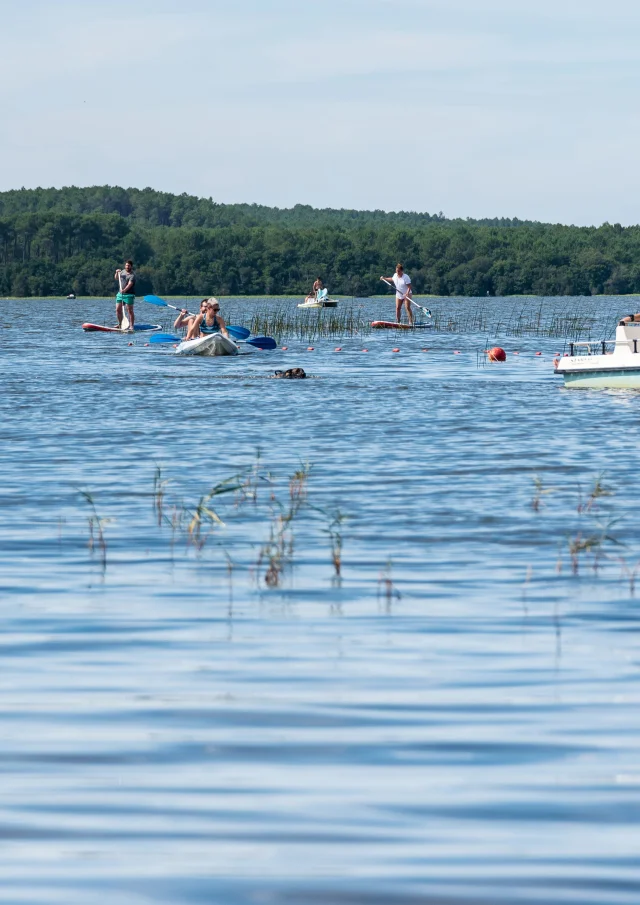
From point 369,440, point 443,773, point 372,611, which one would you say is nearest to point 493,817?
point 443,773

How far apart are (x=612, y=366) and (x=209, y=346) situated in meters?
15.1

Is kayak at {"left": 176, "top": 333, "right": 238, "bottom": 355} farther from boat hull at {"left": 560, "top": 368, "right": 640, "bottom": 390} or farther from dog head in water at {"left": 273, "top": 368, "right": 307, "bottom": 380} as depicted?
boat hull at {"left": 560, "top": 368, "right": 640, "bottom": 390}

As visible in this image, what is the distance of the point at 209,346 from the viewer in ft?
133

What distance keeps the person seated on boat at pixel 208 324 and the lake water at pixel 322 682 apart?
1948 cm

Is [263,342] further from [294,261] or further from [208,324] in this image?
[294,261]

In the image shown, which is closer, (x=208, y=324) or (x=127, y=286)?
(x=208, y=324)

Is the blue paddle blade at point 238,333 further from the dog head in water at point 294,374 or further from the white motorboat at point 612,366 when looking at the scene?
the white motorboat at point 612,366

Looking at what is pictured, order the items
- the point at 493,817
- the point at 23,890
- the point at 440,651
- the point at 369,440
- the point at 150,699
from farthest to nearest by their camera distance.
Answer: the point at 369,440
the point at 440,651
the point at 150,699
the point at 493,817
the point at 23,890

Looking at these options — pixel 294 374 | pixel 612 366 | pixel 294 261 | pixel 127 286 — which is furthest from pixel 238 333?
pixel 294 261

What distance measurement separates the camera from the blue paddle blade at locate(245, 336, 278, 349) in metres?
43.1

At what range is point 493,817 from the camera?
5883 mm

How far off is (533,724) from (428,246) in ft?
611

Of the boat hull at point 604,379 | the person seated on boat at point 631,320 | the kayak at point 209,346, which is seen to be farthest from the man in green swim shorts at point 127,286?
the person seated on boat at point 631,320

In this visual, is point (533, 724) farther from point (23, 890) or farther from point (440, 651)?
point (23, 890)
